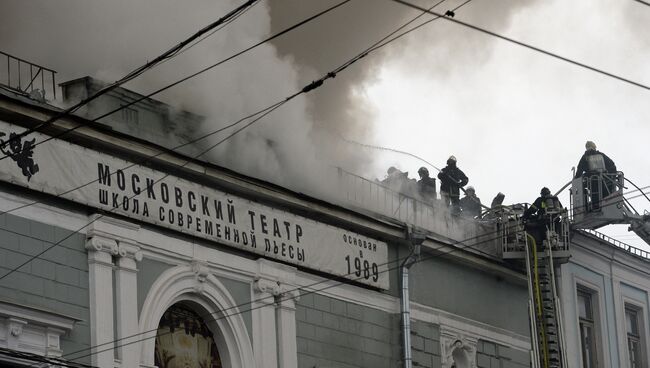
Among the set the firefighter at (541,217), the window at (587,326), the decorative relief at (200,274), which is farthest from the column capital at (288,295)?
the window at (587,326)

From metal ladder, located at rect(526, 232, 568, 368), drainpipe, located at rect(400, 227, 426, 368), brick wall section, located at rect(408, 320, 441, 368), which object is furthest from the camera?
metal ladder, located at rect(526, 232, 568, 368)

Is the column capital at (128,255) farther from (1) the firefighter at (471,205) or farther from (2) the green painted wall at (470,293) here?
(1) the firefighter at (471,205)

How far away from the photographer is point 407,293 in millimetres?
26219

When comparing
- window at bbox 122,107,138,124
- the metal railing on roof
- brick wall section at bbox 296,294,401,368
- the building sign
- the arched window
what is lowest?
the arched window

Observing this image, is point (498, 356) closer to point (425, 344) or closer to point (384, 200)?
point (425, 344)

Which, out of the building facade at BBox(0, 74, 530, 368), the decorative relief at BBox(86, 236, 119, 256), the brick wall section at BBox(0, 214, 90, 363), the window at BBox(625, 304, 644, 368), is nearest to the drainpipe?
the building facade at BBox(0, 74, 530, 368)

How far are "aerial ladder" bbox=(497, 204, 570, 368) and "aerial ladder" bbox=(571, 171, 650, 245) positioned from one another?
102 cm

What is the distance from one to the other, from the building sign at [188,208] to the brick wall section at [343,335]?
1.66ft

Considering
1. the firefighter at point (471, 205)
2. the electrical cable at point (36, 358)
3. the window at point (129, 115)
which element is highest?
the firefighter at point (471, 205)

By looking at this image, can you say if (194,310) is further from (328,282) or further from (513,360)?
(513,360)

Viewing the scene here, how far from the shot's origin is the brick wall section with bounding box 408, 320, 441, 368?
26281 mm

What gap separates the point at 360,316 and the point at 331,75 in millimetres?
7477

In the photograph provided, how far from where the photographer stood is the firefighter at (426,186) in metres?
27.9

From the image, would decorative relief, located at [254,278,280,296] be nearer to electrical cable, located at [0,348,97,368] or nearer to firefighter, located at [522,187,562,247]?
electrical cable, located at [0,348,97,368]
